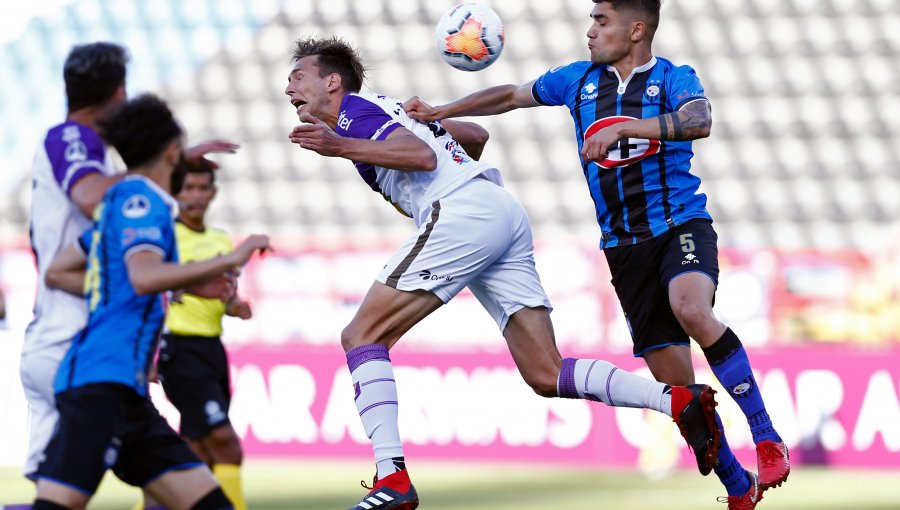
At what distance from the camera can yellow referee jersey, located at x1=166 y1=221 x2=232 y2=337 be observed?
8055 millimetres

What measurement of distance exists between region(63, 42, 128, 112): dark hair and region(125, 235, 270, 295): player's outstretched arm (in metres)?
1.03

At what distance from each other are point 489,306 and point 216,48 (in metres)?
13.2

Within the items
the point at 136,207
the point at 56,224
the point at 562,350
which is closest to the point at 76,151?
the point at 56,224

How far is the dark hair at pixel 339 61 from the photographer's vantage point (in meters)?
6.31

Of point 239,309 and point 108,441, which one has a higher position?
point 239,309

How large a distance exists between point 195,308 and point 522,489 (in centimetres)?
328

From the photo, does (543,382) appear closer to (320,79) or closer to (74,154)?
(320,79)

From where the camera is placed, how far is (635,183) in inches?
250

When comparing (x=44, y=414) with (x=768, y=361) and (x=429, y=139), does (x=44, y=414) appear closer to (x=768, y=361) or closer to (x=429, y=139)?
(x=429, y=139)

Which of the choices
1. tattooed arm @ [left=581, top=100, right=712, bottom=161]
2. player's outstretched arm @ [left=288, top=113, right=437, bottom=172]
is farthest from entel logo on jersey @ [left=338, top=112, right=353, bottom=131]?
tattooed arm @ [left=581, top=100, right=712, bottom=161]

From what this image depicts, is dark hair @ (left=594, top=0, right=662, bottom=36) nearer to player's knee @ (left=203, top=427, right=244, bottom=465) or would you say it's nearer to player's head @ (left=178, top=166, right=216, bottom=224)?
player's head @ (left=178, top=166, right=216, bottom=224)

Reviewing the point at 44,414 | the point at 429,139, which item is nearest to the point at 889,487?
the point at 429,139

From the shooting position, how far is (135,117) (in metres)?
4.69

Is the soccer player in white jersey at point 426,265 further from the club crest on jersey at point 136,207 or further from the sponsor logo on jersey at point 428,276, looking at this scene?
the club crest on jersey at point 136,207
